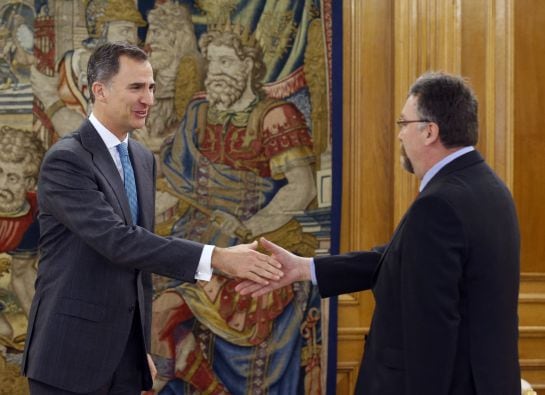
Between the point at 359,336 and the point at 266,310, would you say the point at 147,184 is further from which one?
the point at 359,336

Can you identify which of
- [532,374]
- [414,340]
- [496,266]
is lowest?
[532,374]

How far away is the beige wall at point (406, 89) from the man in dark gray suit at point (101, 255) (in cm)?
157

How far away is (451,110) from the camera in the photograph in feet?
8.57

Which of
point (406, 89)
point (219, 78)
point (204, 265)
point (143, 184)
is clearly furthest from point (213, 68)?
point (204, 265)

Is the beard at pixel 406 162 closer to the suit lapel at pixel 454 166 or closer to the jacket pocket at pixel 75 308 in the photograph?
the suit lapel at pixel 454 166

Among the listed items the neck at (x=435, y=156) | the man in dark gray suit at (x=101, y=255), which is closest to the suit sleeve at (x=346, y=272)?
the man in dark gray suit at (x=101, y=255)

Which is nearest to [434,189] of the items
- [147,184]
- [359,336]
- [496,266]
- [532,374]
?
[496,266]

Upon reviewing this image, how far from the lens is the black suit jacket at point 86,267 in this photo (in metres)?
2.86

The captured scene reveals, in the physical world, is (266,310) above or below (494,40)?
below

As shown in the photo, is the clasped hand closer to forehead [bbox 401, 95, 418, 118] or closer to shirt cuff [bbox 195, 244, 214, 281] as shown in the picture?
shirt cuff [bbox 195, 244, 214, 281]

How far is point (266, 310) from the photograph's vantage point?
442cm

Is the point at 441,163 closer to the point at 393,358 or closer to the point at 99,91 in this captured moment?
the point at 393,358

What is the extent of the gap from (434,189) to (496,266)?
302 millimetres

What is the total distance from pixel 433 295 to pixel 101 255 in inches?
49.0
